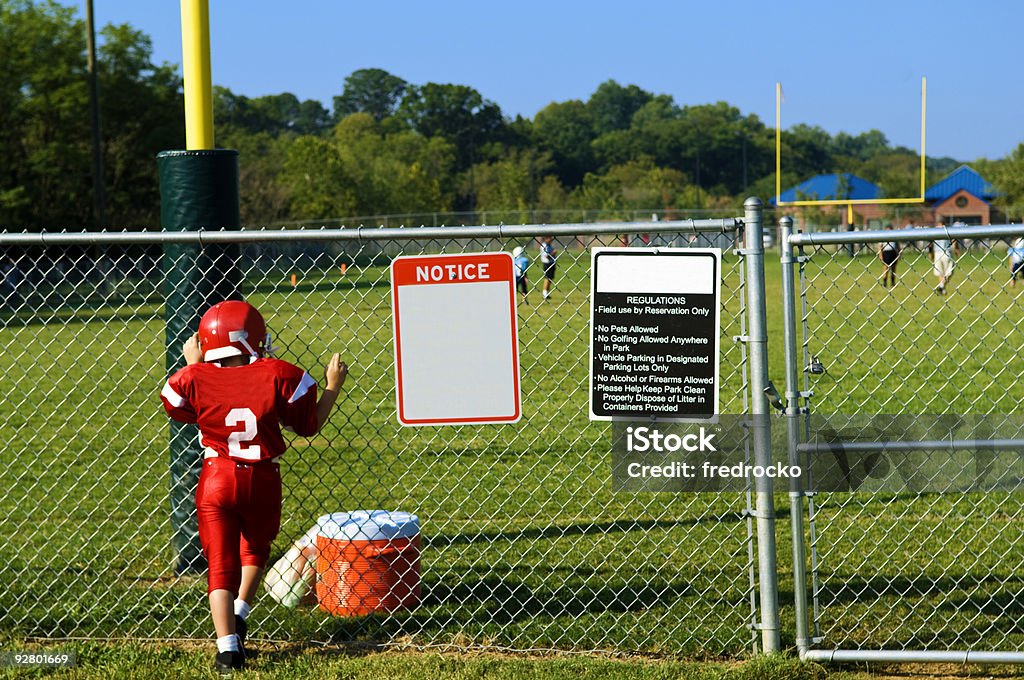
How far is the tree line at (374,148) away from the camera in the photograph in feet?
112

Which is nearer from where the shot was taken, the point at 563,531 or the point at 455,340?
the point at 455,340

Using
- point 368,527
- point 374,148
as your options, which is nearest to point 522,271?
point 368,527

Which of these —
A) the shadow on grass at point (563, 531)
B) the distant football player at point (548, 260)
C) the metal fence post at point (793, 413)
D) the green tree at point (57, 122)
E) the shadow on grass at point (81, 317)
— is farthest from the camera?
the green tree at point (57, 122)

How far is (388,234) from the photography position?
3869 millimetres

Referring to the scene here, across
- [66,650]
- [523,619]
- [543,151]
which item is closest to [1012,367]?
[523,619]

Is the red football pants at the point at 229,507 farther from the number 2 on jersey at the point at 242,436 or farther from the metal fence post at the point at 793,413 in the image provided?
the metal fence post at the point at 793,413

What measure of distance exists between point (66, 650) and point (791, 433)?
294 centimetres

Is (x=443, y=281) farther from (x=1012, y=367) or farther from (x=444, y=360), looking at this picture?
(x=1012, y=367)

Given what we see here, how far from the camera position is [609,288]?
3.80 meters

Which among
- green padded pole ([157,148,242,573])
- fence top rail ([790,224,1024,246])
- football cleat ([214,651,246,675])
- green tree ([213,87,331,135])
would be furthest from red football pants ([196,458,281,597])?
green tree ([213,87,331,135])

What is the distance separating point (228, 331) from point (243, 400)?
253mm

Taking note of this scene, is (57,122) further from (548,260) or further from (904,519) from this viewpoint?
(904,519)

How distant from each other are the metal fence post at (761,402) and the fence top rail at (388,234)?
0.29ft

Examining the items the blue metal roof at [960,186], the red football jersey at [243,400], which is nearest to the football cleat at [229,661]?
the red football jersey at [243,400]
